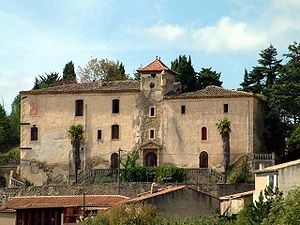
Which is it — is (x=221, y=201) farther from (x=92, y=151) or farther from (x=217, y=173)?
(x=92, y=151)

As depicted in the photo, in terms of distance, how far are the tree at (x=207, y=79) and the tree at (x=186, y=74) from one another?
0.57 m

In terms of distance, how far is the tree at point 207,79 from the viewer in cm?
7719

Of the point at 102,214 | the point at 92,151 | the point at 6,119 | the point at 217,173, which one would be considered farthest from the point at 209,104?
the point at 6,119

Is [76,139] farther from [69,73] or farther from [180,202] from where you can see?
[69,73]

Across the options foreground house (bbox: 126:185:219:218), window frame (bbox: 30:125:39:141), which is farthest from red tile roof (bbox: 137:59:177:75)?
foreground house (bbox: 126:185:219:218)

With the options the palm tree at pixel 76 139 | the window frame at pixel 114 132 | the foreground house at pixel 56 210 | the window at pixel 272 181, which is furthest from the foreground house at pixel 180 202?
the window frame at pixel 114 132

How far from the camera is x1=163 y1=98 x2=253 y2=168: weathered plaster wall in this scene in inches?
2479

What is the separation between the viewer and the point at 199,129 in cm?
Result: 6400

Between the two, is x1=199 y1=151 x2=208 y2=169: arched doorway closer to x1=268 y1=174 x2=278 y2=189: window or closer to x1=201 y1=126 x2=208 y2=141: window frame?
x1=201 y1=126 x2=208 y2=141: window frame

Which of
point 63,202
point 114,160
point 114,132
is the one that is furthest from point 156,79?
point 63,202

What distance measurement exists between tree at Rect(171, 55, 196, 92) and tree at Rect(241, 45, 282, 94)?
5.88 meters

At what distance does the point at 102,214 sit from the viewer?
41594mm

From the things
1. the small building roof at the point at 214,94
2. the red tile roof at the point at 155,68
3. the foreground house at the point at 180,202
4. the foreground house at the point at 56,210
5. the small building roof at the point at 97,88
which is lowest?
the foreground house at the point at 56,210

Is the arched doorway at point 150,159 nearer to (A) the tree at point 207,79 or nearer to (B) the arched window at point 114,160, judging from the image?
(B) the arched window at point 114,160
